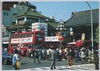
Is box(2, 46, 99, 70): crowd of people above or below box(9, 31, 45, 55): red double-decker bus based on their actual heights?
below

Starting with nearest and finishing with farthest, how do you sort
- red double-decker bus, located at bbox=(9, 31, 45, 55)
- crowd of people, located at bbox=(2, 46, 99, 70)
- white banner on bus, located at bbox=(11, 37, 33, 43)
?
crowd of people, located at bbox=(2, 46, 99, 70), red double-decker bus, located at bbox=(9, 31, 45, 55), white banner on bus, located at bbox=(11, 37, 33, 43)

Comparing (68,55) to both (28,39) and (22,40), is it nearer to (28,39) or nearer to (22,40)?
(28,39)

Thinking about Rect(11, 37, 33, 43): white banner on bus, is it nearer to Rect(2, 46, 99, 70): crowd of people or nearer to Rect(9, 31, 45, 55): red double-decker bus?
Rect(9, 31, 45, 55): red double-decker bus

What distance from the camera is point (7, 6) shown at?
30594 millimetres

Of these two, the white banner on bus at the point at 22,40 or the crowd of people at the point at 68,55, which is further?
the white banner on bus at the point at 22,40

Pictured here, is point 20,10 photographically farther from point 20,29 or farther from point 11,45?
point 11,45

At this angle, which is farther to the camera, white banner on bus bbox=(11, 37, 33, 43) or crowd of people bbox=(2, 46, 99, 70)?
white banner on bus bbox=(11, 37, 33, 43)

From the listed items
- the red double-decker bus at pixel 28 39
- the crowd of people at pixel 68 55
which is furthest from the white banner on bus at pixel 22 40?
the crowd of people at pixel 68 55

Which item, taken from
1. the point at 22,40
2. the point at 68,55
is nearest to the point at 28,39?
the point at 22,40

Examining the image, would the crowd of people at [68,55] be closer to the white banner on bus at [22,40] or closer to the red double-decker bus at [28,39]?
the red double-decker bus at [28,39]

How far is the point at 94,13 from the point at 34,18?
9678mm

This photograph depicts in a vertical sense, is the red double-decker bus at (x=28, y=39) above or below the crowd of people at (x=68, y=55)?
above

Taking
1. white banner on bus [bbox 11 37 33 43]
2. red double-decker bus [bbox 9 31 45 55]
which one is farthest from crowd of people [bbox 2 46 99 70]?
white banner on bus [bbox 11 37 33 43]

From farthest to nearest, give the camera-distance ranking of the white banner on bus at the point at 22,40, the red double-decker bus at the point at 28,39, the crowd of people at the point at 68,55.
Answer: the white banner on bus at the point at 22,40
the red double-decker bus at the point at 28,39
the crowd of people at the point at 68,55
